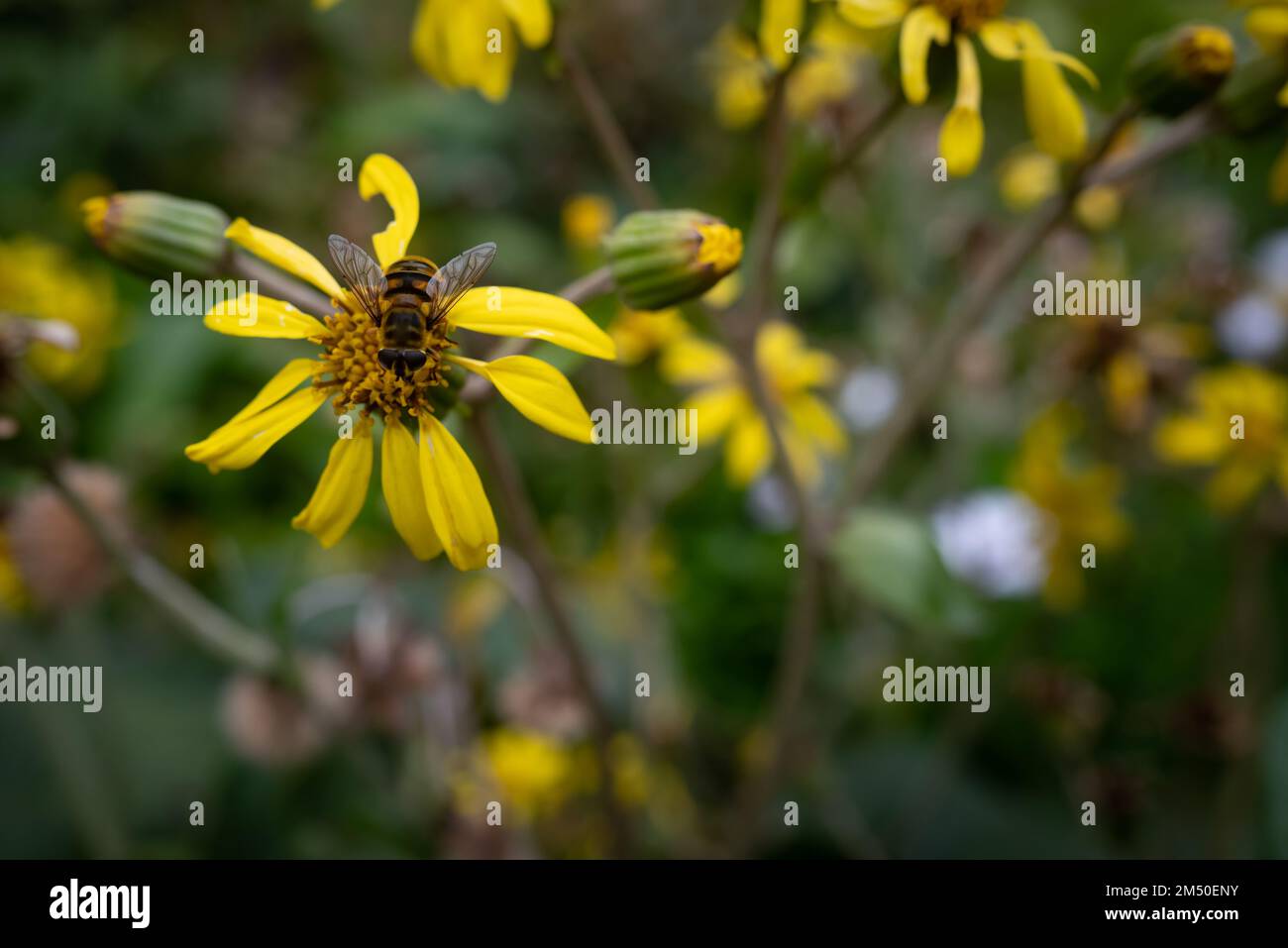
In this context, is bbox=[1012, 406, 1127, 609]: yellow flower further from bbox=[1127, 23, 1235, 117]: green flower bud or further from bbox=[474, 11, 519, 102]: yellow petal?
bbox=[474, 11, 519, 102]: yellow petal

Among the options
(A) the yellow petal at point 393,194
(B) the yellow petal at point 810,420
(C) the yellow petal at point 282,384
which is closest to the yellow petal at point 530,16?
(A) the yellow petal at point 393,194

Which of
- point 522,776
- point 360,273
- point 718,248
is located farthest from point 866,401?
point 360,273

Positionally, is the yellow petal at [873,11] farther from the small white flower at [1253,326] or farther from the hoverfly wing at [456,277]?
the small white flower at [1253,326]

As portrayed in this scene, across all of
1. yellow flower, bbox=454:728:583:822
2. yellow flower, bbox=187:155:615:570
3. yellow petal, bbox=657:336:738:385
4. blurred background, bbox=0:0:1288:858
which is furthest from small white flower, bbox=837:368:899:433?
yellow flower, bbox=187:155:615:570

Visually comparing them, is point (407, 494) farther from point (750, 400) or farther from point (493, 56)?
point (750, 400)
